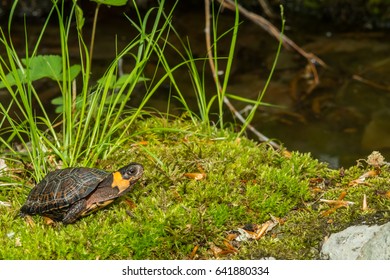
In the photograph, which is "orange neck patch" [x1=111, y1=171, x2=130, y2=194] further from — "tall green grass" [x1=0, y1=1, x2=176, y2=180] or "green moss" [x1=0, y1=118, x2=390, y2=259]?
"tall green grass" [x1=0, y1=1, x2=176, y2=180]

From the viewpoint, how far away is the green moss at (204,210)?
3.17 meters

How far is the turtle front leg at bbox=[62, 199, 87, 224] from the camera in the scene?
321 cm

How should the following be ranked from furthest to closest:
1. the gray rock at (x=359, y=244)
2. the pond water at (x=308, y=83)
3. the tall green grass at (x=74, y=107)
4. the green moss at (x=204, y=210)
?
the pond water at (x=308, y=83) → the tall green grass at (x=74, y=107) → the green moss at (x=204, y=210) → the gray rock at (x=359, y=244)

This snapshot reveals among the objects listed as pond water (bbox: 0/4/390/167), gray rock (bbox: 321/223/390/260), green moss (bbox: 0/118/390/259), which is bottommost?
pond water (bbox: 0/4/390/167)

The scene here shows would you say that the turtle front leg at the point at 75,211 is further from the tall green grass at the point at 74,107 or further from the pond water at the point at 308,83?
the pond water at the point at 308,83

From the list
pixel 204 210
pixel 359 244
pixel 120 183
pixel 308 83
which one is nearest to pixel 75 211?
pixel 120 183

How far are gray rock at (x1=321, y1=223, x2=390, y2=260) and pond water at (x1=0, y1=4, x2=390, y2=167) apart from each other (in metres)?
2.25

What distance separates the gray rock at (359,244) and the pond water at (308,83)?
225 centimetres

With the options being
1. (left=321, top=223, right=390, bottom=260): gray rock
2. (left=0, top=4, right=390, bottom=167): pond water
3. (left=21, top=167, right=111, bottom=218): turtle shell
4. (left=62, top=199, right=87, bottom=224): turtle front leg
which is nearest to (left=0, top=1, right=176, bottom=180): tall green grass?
(left=21, top=167, right=111, bottom=218): turtle shell

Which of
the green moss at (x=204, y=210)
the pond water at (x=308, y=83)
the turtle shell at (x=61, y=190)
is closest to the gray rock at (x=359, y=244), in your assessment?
the green moss at (x=204, y=210)

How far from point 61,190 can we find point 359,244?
4.92ft

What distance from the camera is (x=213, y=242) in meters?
3.29

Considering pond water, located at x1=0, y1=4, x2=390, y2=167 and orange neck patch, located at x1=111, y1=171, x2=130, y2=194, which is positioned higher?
orange neck patch, located at x1=111, y1=171, x2=130, y2=194

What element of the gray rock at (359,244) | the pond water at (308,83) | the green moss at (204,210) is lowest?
the pond water at (308,83)
